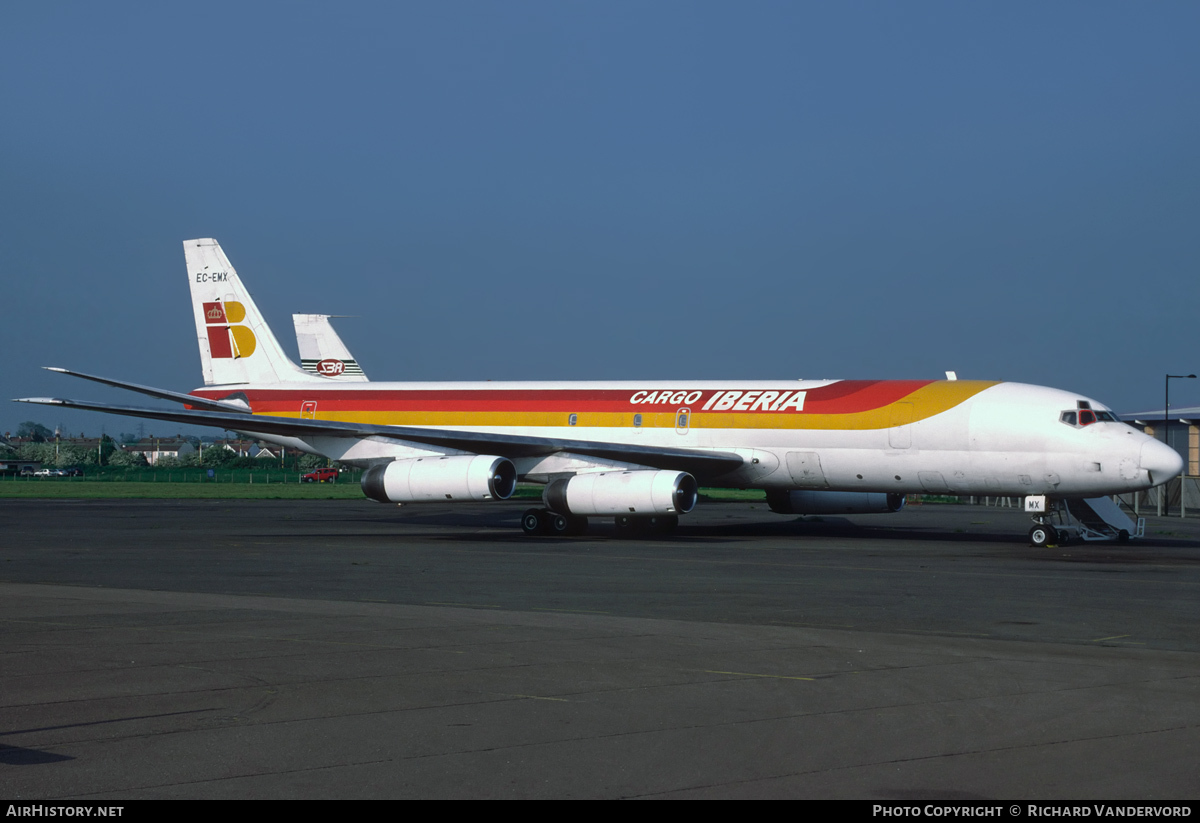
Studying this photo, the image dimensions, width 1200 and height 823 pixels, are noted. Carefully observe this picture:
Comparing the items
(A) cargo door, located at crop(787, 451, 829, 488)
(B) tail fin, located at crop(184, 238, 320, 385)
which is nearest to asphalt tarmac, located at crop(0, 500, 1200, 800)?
(A) cargo door, located at crop(787, 451, 829, 488)

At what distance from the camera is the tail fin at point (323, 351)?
59062mm

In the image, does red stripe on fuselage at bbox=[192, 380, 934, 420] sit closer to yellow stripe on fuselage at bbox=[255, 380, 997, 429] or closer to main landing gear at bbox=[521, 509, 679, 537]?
yellow stripe on fuselage at bbox=[255, 380, 997, 429]

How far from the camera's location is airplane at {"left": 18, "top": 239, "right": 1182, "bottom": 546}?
28141 millimetres

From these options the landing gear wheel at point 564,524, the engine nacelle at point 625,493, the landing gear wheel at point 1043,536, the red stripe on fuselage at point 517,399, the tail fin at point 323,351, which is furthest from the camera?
the tail fin at point 323,351

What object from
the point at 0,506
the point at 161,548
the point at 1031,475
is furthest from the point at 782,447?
the point at 0,506

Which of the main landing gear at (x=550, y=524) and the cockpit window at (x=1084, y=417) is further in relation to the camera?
the main landing gear at (x=550, y=524)

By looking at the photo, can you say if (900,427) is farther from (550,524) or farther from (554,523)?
(550,524)

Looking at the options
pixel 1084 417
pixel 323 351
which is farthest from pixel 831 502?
pixel 323 351

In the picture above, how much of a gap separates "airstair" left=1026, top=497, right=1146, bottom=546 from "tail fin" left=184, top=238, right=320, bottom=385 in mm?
22908

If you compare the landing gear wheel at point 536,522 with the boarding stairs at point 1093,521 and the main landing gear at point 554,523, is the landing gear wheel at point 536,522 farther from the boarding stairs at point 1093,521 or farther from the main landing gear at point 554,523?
the boarding stairs at point 1093,521

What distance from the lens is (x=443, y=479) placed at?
99.7 ft

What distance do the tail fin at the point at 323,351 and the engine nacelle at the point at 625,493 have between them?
30.4 m

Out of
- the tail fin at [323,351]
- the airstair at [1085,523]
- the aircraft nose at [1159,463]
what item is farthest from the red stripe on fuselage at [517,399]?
the tail fin at [323,351]

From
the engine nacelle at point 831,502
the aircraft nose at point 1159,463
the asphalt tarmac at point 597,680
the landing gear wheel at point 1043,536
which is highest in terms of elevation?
the aircraft nose at point 1159,463
